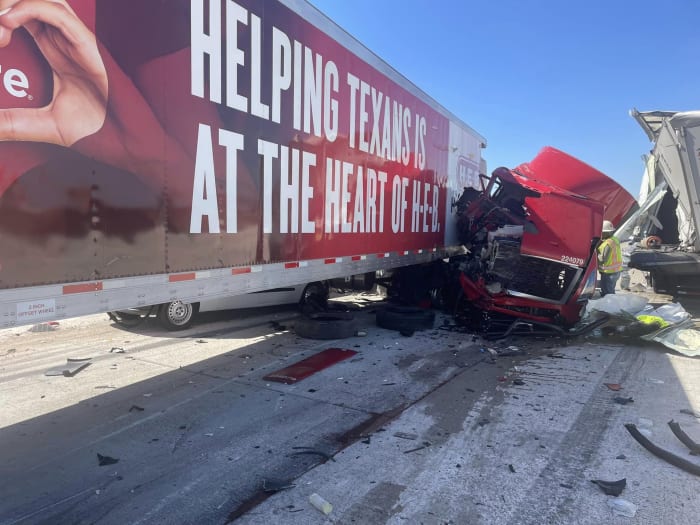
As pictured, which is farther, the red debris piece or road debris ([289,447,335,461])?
the red debris piece

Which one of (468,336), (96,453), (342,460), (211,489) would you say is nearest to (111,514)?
(211,489)

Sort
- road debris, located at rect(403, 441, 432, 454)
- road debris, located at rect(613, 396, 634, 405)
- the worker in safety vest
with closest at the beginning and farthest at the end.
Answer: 1. road debris, located at rect(403, 441, 432, 454)
2. road debris, located at rect(613, 396, 634, 405)
3. the worker in safety vest

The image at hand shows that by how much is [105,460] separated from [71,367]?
99.1 inches

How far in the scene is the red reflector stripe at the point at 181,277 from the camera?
3799 mm

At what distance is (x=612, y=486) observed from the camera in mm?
3051

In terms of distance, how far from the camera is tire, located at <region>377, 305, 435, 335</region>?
7.82 meters

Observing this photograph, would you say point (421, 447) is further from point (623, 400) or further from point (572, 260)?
point (572, 260)

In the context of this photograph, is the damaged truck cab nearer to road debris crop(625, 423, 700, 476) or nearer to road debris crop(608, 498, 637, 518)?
road debris crop(625, 423, 700, 476)

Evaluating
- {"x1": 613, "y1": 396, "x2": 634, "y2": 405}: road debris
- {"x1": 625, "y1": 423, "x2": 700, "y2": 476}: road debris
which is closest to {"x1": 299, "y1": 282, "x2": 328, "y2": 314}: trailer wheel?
{"x1": 613, "y1": 396, "x2": 634, "y2": 405}: road debris

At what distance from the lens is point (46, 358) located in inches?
232

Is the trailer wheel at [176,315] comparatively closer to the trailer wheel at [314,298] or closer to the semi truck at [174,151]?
the trailer wheel at [314,298]

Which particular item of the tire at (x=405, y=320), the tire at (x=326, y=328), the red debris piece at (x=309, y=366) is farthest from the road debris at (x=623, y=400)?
the tire at (x=326, y=328)

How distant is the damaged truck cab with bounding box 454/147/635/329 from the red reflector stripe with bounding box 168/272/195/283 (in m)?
5.21

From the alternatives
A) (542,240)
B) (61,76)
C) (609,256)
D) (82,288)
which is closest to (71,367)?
(82,288)
